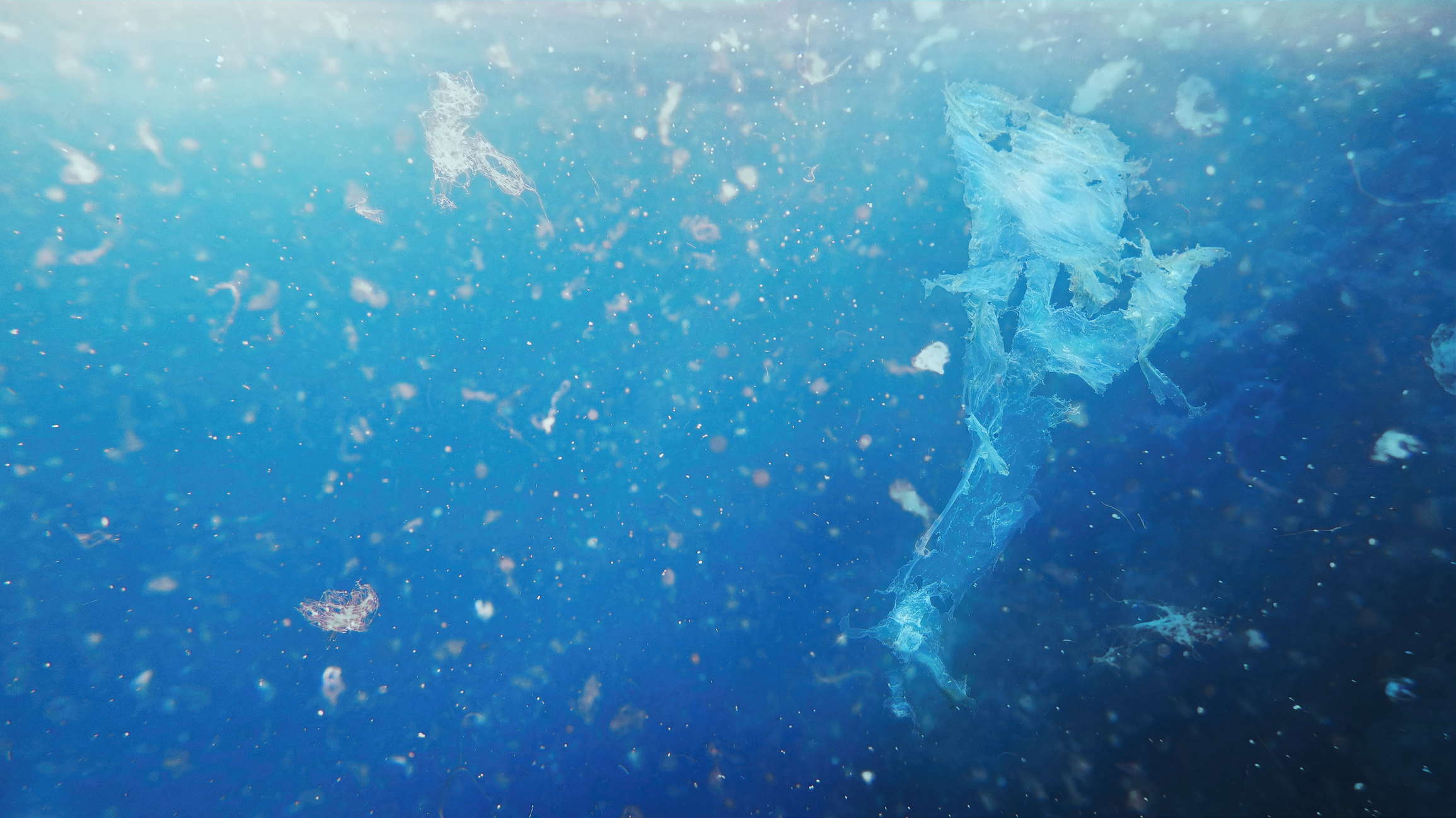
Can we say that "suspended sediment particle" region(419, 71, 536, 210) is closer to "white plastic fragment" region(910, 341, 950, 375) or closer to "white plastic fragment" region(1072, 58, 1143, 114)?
"white plastic fragment" region(910, 341, 950, 375)

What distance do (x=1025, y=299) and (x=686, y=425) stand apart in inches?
58.1

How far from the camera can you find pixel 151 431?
199cm

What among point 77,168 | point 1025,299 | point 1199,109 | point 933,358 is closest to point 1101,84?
point 1199,109

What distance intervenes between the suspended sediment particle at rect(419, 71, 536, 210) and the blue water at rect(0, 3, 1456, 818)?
49mm

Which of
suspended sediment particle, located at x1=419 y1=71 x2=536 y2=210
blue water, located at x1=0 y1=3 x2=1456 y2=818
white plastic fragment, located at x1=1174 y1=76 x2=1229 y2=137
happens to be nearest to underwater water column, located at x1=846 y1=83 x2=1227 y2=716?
blue water, located at x1=0 y1=3 x2=1456 y2=818

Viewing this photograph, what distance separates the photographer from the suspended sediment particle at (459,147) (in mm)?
1957

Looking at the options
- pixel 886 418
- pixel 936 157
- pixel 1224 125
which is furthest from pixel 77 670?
pixel 1224 125

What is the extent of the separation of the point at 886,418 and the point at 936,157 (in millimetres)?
1070

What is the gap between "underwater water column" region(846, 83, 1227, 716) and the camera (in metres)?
1.98

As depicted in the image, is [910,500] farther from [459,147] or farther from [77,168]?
[77,168]

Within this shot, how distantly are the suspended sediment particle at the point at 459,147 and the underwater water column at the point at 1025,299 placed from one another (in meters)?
1.77

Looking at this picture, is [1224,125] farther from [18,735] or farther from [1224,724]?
[18,735]

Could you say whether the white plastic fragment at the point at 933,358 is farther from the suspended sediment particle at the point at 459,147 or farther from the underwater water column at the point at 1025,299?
the suspended sediment particle at the point at 459,147

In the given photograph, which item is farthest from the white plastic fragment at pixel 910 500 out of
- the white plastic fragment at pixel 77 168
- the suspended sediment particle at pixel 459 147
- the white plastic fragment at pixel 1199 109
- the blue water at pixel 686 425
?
the white plastic fragment at pixel 77 168
